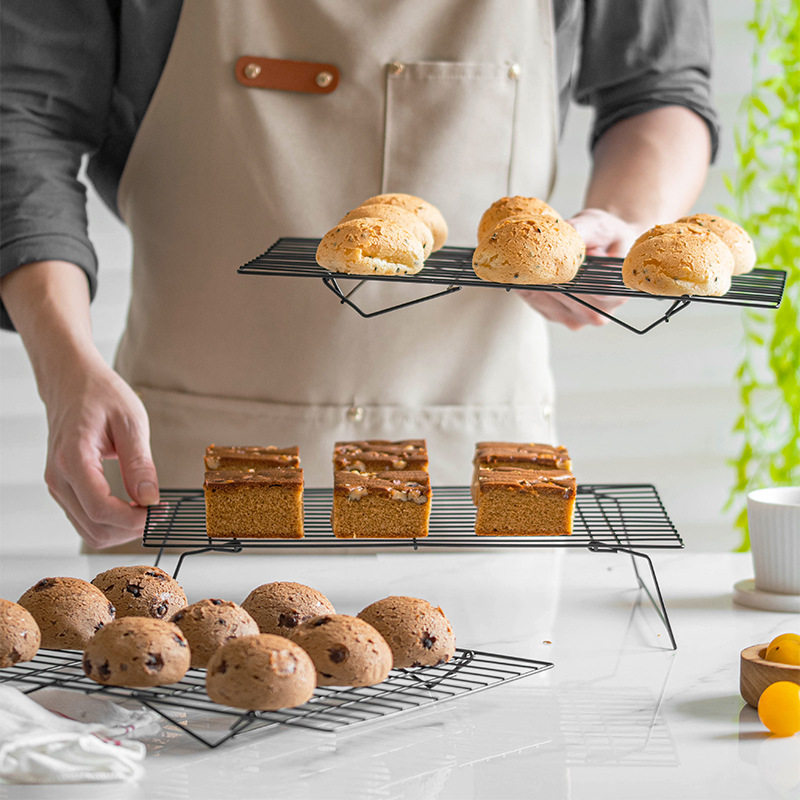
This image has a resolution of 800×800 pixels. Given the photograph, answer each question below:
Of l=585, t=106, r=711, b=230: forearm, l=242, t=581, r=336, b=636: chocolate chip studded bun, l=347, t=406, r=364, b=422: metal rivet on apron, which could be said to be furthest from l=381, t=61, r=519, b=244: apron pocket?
l=242, t=581, r=336, b=636: chocolate chip studded bun

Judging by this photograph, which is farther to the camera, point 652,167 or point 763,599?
point 652,167

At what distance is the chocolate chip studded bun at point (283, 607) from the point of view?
1229 millimetres

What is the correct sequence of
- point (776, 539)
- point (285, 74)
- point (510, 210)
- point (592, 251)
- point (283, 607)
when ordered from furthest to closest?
point (285, 74), point (592, 251), point (510, 210), point (776, 539), point (283, 607)

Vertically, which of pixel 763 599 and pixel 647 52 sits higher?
pixel 647 52

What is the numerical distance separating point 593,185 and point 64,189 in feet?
3.09

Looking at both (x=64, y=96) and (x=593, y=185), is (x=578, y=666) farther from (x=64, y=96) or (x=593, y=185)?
(x=64, y=96)

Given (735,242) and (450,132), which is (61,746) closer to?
(735,242)

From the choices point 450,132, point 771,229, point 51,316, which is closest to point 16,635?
point 51,316

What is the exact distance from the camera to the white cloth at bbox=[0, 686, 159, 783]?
3.17 feet

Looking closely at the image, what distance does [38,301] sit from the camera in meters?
1.70

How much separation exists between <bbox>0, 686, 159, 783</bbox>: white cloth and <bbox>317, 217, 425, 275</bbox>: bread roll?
0.59 metres

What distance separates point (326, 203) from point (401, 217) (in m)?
0.41

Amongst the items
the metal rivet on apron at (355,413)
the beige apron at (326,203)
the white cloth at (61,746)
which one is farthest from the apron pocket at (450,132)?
the white cloth at (61,746)

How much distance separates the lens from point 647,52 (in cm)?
200
